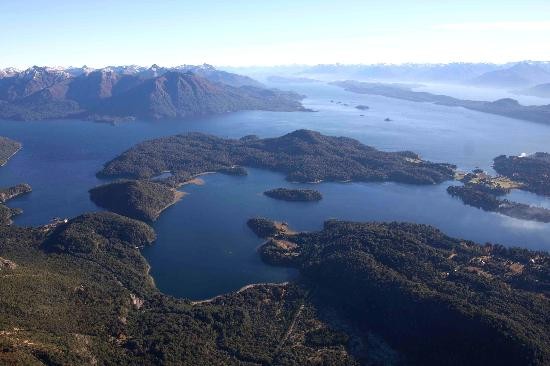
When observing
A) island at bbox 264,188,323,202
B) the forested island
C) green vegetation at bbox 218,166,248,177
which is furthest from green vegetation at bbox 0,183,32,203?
island at bbox 264,188,323,202

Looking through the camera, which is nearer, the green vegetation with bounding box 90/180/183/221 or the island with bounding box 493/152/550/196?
the green vegetation with bounding box 90/180/183/221

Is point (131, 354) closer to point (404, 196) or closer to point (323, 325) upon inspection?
point (323, 325)

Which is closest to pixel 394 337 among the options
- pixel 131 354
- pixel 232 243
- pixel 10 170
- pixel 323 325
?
pixel 323 325

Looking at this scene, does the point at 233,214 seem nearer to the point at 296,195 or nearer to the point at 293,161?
Result: the point at 296,195

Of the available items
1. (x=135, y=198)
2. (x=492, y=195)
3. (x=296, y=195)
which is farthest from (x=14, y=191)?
(x=492, y=195)

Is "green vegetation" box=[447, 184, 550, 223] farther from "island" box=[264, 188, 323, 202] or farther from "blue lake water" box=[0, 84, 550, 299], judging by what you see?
"island" box=[264, 188, 323, 202]

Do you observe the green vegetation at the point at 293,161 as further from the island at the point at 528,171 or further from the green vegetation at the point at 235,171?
the island at the point at 528,171
